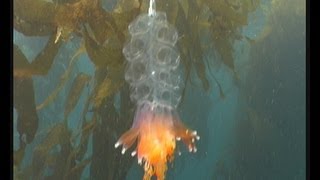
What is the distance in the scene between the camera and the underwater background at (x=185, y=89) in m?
1.23

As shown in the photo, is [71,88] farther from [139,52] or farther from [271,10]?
[271,10]

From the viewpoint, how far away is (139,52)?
1268 millimetres

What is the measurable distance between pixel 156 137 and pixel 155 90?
108mm

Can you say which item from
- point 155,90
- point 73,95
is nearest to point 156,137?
point 155,90

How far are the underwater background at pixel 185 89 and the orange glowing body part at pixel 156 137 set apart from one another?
0.06 feet

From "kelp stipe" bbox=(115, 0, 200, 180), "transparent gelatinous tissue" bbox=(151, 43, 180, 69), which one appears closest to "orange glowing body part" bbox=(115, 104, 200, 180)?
"kelp stipe" bbox=(115, 0, 200, 180)

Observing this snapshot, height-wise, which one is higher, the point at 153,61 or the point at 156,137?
the point at 153,61

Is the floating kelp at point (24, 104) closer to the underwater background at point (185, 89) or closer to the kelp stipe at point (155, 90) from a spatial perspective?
the underwater background at point (185, 89)

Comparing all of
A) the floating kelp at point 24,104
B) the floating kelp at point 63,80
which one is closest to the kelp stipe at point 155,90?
the floating kelp at point 63,80

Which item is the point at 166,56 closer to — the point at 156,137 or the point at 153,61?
the point at 153,61

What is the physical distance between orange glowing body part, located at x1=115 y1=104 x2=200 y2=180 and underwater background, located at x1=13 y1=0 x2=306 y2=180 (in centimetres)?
2

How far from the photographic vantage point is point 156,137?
4.19 ft

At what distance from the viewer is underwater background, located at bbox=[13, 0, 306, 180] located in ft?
4.02

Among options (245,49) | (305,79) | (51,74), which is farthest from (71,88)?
(305,79)
